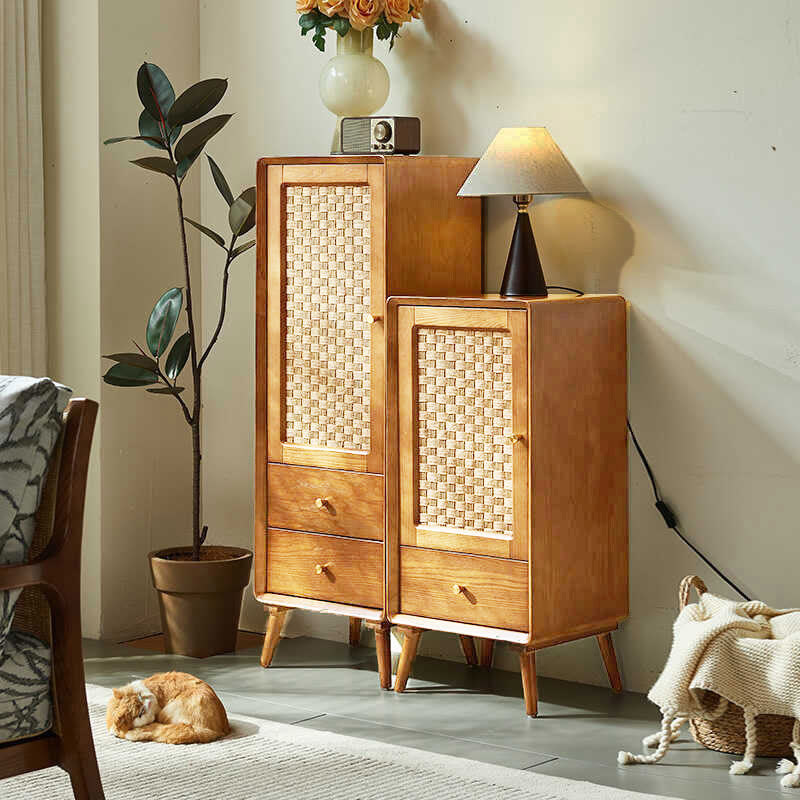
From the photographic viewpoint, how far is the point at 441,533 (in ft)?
11.0

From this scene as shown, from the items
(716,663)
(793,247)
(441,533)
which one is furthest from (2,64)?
(716,663)

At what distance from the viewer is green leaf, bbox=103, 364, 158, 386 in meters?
3.79

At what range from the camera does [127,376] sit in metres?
3.80

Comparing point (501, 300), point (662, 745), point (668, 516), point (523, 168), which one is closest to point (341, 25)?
point (523, 168)

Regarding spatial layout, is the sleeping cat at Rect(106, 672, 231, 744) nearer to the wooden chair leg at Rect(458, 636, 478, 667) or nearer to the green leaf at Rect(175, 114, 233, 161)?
the wooden chair leg at Rect(458, 636, 478, 667)

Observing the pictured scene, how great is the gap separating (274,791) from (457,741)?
0.52 meters

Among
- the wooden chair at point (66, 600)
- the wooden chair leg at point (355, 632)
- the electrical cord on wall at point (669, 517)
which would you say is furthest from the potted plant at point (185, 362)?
the wooden chair at point (66, 600)

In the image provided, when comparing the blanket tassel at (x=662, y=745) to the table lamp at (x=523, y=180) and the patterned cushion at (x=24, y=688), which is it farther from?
the patterned cushion at (x=24, y=688)

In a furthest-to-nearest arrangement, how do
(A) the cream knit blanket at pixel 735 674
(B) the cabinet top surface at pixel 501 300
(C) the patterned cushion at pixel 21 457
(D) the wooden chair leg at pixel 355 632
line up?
(D) the wooden chair leg at pixel 355 632, (B) the cabinet top surface at pixel 501 300, (A) the cream knit blanket at pixel 735 674, (C) the patterned cushion at pixel 21 457

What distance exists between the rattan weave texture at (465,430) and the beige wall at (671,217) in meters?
0.42

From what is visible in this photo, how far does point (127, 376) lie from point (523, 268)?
3.82ft

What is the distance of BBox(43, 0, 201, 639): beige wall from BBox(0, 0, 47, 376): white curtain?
6 centimetres

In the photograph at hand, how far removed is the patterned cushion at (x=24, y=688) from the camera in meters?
2.16

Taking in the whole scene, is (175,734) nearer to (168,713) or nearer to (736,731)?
(168,713)
